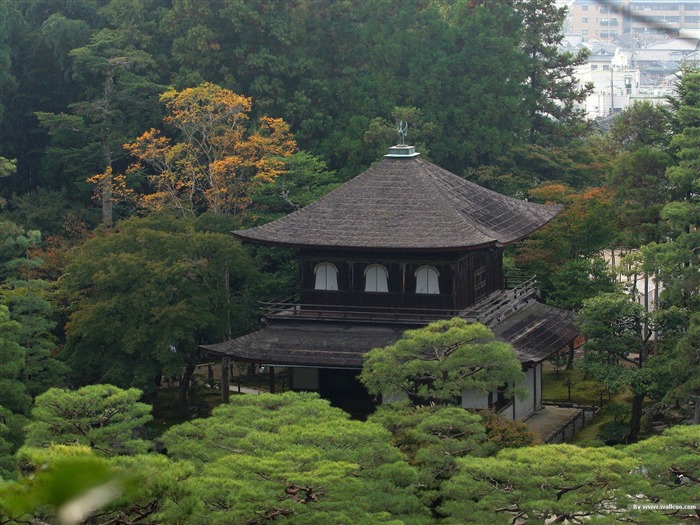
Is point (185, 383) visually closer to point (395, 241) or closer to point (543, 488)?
point (395, 241)

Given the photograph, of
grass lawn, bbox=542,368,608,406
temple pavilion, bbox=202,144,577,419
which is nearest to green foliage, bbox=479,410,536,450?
temple pavilion, bbox=202,144,577,419

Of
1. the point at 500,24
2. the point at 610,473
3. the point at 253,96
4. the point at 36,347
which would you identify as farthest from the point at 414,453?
the point at 500,24

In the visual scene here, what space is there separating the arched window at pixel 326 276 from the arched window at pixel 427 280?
221 cm

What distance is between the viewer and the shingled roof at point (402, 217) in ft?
97.7

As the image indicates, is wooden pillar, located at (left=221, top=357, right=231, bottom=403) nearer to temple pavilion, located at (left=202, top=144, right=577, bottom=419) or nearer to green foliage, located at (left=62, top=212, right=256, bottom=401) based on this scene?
temple pavilion, located at (left=202, top=144, right=577, bottom=419)

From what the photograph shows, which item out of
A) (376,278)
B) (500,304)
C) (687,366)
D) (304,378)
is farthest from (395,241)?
(687,366)

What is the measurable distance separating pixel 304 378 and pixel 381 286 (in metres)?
3.07

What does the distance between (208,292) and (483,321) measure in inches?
307

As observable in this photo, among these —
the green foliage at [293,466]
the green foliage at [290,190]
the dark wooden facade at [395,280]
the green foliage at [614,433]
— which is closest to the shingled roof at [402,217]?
the dark wooden facade at [395,280]

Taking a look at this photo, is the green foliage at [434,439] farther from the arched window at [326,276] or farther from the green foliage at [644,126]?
the green foliage at [644,126]

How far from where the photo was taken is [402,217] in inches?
1211

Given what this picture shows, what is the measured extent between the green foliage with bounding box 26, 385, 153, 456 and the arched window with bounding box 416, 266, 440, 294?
1080 centimetres

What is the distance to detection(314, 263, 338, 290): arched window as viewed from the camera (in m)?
30.9

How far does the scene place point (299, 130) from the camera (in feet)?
156
